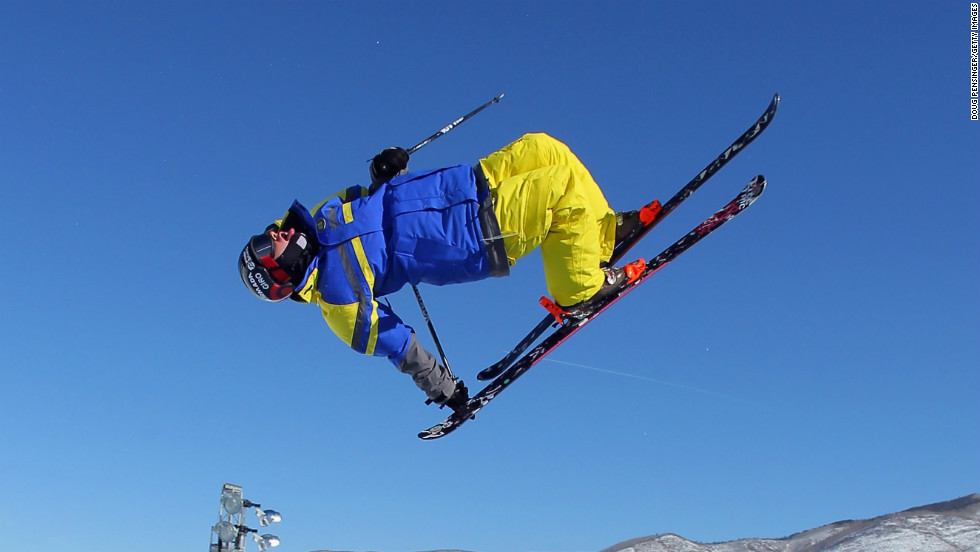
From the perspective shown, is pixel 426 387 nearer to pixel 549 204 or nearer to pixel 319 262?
pixel 319 262

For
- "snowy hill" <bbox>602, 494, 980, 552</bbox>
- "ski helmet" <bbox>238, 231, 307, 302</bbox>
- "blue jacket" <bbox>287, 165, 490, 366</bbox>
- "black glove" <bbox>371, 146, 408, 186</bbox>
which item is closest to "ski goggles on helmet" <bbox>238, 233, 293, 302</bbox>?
"ski helmet" <bbox>238, 231, 307, 302</bbox>

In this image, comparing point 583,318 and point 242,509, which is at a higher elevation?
point 583,318

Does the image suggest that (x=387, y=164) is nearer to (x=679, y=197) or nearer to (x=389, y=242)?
(x=389, y=242)

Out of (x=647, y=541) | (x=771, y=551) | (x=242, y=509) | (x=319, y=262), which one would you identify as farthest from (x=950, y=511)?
(x=319, y=262)

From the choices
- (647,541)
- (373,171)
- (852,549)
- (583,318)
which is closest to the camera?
(373,171)

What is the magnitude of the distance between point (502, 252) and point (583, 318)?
60.1 inches

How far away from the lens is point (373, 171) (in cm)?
669

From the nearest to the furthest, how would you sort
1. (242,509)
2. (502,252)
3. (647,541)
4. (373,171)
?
(502,252) < (373,171) < (242,509) < (647,541)

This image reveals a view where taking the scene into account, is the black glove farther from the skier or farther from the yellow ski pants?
the yellow ski pants

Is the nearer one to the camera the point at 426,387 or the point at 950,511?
the point at 426,387

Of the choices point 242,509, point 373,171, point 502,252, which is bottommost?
point 242,509

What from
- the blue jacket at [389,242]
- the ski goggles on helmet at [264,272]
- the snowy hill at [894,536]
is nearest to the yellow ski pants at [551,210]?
the blue jacket at [389,242]

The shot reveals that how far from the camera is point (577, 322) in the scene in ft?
24.0

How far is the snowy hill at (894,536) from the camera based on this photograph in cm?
1741
